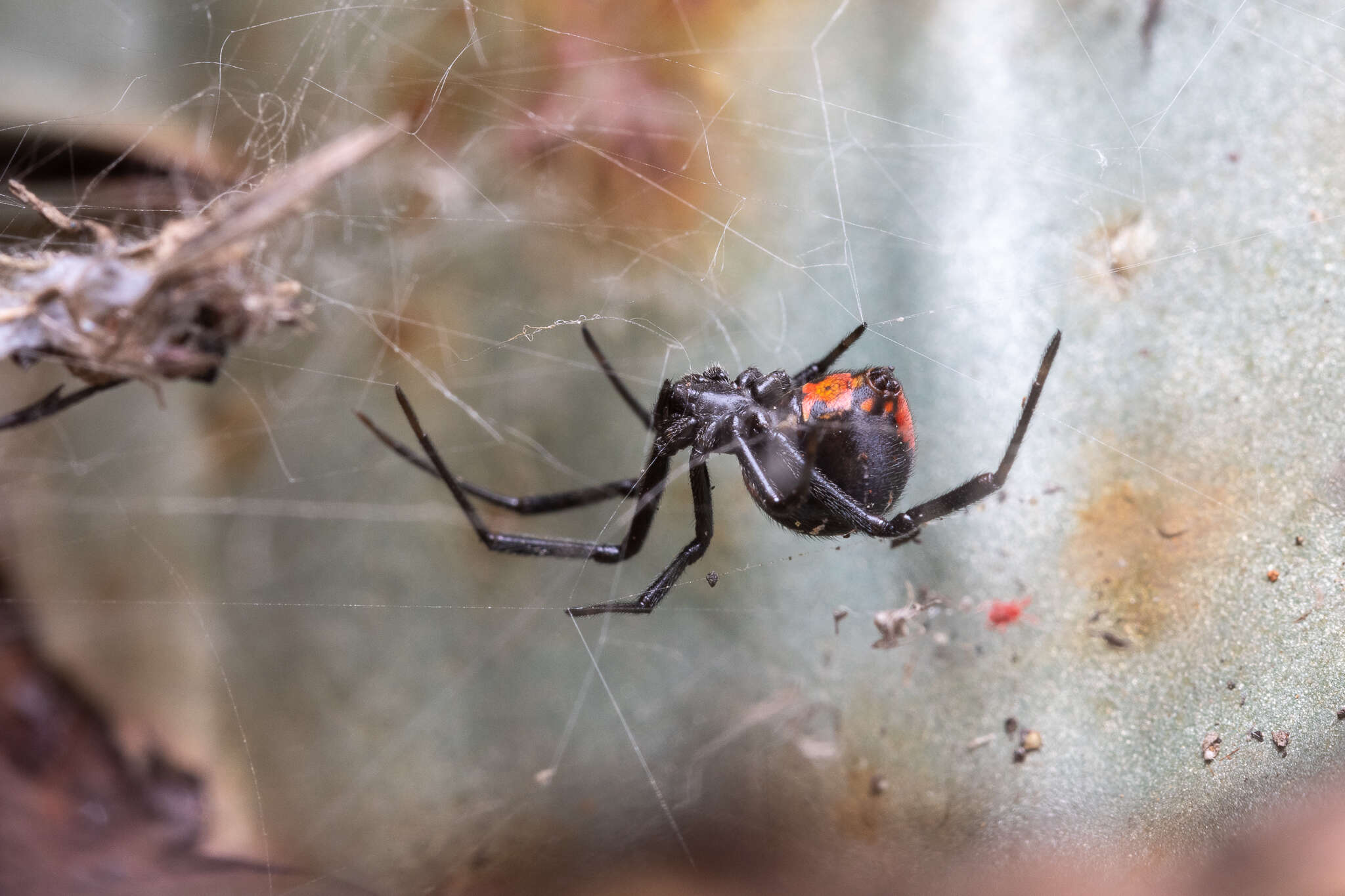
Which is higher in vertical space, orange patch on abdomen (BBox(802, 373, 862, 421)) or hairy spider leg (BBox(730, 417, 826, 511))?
orange patch on abdomen (BBox(802, 373, 862, 421))

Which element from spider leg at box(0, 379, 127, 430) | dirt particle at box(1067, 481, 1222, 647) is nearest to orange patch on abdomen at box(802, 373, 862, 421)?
dirt particle at box(1067, 481, 1222, 647)

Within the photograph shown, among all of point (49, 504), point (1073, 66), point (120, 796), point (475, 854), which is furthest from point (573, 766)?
point (1073, 66)

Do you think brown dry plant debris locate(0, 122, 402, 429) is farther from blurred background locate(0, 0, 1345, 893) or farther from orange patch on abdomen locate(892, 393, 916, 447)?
orange patch on abdomen locate(892, 393, 916, 447)

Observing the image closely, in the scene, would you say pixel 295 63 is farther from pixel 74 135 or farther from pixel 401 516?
pixel 401 516

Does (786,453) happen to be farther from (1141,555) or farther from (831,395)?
(1141,555)

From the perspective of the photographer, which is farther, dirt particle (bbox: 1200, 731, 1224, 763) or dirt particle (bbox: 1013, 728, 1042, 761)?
dirt particle (bbox: 1013, 728, 1042, 761)

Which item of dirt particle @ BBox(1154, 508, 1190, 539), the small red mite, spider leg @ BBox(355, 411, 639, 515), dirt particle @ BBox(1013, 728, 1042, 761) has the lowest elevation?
dirt particle @ BBox(1013, 728, 1042, 761)

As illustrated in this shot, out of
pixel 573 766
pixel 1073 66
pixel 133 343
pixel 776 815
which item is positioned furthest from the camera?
pixel 573 766

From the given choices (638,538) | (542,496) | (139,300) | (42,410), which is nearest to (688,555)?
(638,538)

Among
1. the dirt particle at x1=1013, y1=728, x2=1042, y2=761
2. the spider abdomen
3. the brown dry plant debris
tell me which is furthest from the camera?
the dirt particle at x1=1013, y1=728, x2=1042, y2=761
